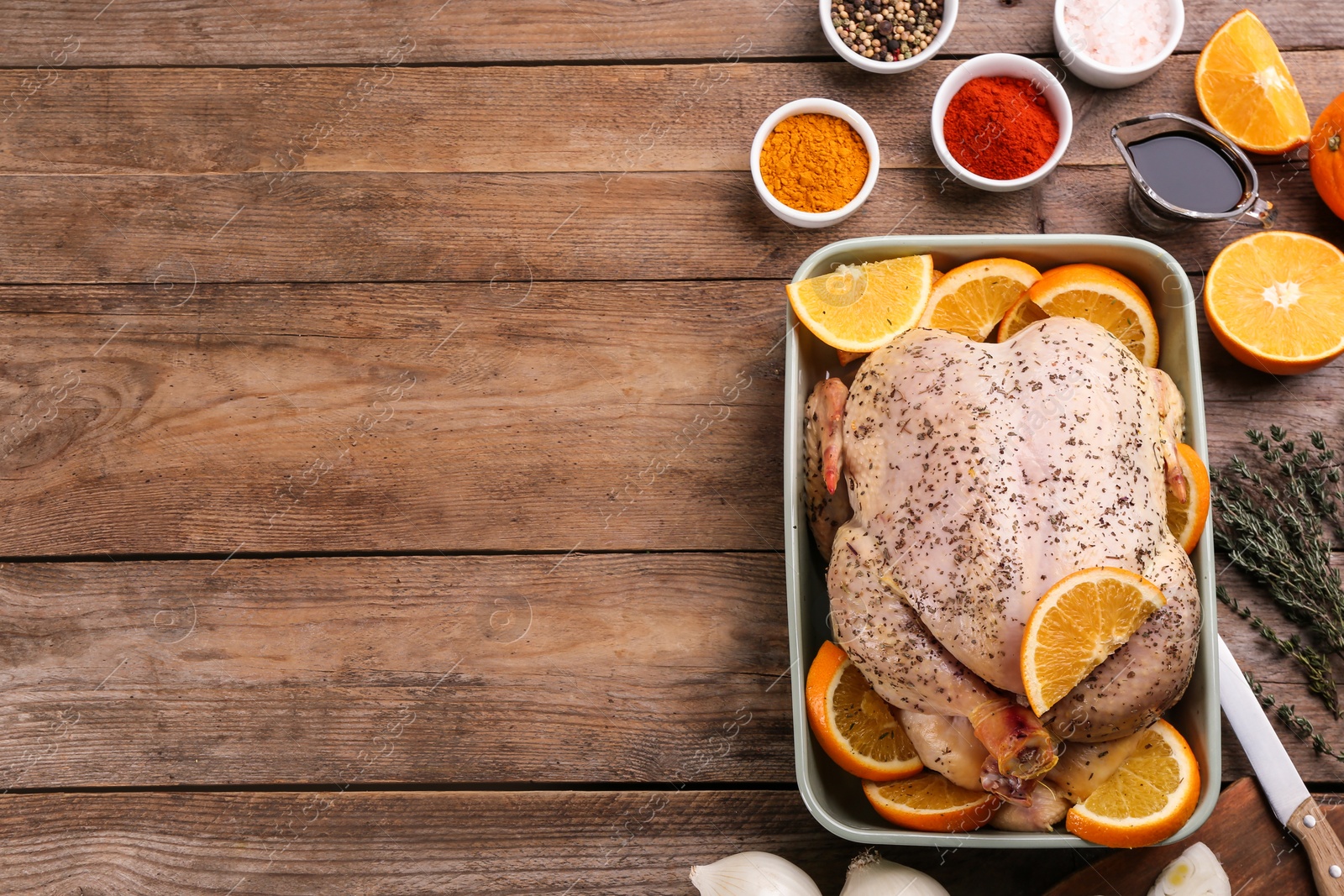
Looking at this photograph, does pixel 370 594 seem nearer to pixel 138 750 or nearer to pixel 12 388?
pixel 138 750

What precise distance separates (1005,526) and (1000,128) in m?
0.85

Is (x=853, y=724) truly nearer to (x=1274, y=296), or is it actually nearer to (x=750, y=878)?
(x=750, y=878)

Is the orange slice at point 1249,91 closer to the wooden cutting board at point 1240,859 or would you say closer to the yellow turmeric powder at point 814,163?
the yellow turmeric powder at point 814,163

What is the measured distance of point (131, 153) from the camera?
1877 millimetres

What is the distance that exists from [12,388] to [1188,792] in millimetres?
2204

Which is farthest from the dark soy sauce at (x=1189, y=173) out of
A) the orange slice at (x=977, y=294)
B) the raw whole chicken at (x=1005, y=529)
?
the raw whole chicken at (x=1005, y=529)

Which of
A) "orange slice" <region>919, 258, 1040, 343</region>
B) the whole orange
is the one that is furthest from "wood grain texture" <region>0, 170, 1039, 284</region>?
the whole orange

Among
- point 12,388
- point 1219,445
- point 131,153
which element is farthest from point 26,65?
point 1219,445

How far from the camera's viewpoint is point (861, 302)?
1.47 metres

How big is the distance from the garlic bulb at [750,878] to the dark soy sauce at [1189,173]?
1.36 metres

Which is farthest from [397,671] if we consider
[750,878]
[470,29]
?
[470,29]

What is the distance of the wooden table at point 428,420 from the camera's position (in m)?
1.68

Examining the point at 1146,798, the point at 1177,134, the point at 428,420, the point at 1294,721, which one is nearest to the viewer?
the point at 1146,798

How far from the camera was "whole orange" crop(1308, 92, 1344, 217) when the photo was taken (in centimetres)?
162
